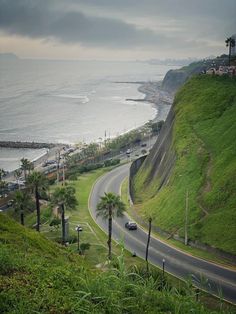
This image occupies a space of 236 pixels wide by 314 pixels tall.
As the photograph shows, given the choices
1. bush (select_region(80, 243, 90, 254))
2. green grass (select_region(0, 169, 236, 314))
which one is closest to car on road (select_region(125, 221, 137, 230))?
bush (select_region(80, 243, 90, 254))

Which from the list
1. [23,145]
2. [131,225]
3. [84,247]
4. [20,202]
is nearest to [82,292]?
[84,247]

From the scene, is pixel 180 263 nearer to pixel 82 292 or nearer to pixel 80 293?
pixel 80 293

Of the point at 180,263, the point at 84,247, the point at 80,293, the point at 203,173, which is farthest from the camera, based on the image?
the point at 203,173

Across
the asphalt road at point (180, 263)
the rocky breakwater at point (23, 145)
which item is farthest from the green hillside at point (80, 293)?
the rocky breakwater at point (23, 145)

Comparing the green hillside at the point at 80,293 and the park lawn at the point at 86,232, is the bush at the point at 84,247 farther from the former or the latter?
the green hillside at the point at 80,293

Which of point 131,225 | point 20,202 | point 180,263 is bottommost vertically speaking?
point 131,225

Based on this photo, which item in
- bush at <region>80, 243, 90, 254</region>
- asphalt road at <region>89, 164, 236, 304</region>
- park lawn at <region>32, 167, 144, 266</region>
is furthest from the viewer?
bush at <region>80, 243, 90, 254</region>

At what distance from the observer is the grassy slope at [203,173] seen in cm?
5812

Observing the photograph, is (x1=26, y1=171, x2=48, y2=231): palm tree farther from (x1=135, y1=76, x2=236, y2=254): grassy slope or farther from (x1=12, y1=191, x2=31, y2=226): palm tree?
(x1=135, y1=76, x2=236, y2=254): grassy slope

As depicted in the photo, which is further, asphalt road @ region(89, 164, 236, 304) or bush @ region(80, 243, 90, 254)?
bush @ region(80, 243, 90, 254)

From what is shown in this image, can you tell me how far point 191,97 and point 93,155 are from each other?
4849 centimetres

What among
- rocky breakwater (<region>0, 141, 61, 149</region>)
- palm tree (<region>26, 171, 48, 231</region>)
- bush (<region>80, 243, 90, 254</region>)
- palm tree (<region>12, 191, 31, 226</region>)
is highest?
palm tree (<region>26, 171, 48, 231</region>)

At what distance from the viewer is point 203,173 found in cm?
6975

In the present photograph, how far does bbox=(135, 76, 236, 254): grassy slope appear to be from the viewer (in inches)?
2288
